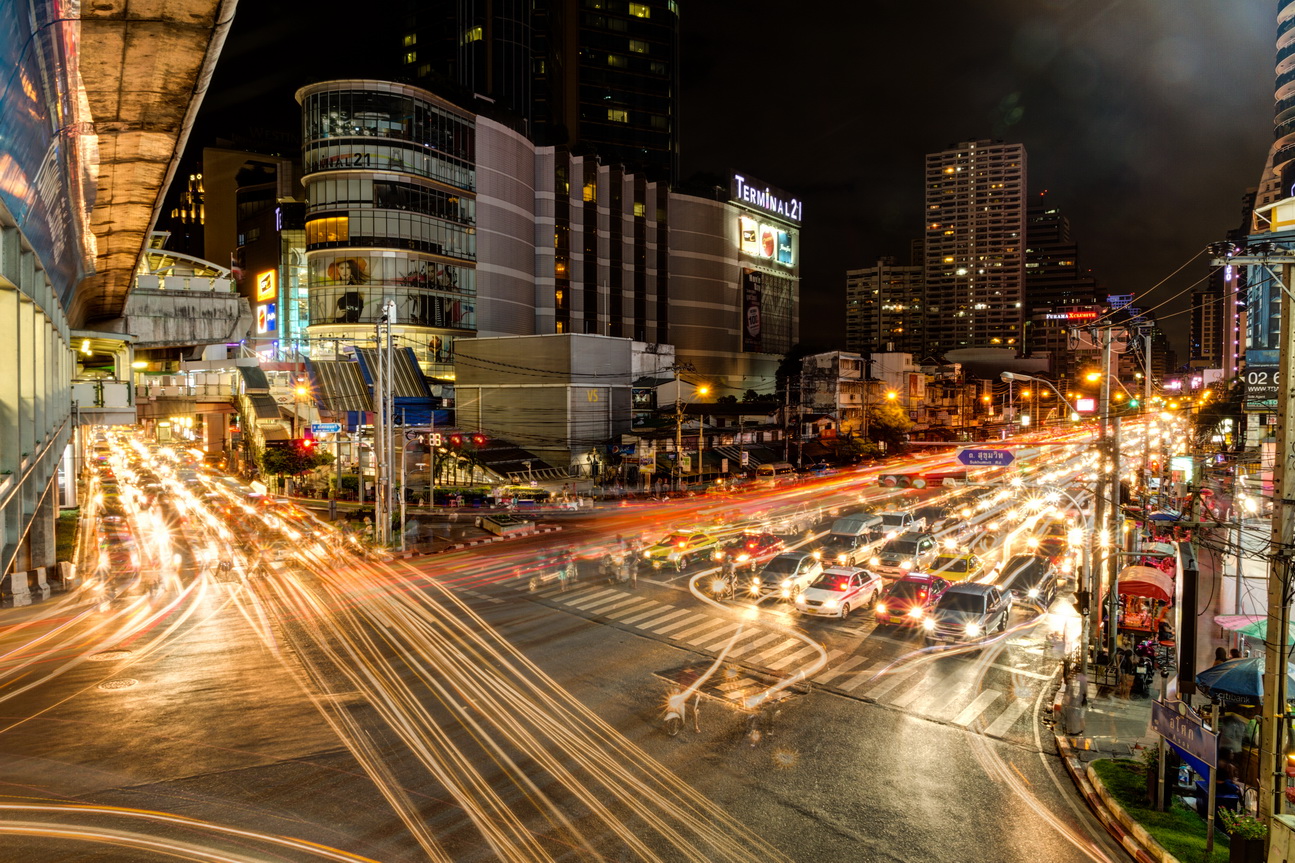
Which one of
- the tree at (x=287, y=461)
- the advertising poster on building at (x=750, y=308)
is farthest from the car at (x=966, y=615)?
the advertising poster on building at (x=750, y=308)

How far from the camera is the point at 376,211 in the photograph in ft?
212

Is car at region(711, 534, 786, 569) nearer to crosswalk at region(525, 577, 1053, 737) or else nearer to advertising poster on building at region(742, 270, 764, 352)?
crosswalk at region(525, 577, 1053, 737)

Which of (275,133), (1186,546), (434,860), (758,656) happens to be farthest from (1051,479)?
(275,133)

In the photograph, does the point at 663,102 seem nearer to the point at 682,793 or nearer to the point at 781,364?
the point at 781,364

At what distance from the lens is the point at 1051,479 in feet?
169

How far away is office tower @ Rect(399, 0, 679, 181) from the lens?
96188 mm

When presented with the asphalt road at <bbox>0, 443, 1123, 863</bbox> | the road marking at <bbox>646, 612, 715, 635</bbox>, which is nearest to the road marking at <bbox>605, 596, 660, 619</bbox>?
the asphalt road at <bbox>0, 443, 1123, 863</bbox>

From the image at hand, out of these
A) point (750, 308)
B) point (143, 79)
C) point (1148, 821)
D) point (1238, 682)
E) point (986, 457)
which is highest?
point (750, 308)

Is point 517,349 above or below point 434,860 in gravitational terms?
above

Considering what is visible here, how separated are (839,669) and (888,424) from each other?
217ft

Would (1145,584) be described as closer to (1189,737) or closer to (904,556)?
(904,556)

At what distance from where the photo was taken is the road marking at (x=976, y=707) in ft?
47.5

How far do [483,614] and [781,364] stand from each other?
283ft

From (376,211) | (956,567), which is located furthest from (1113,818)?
(376,211)
